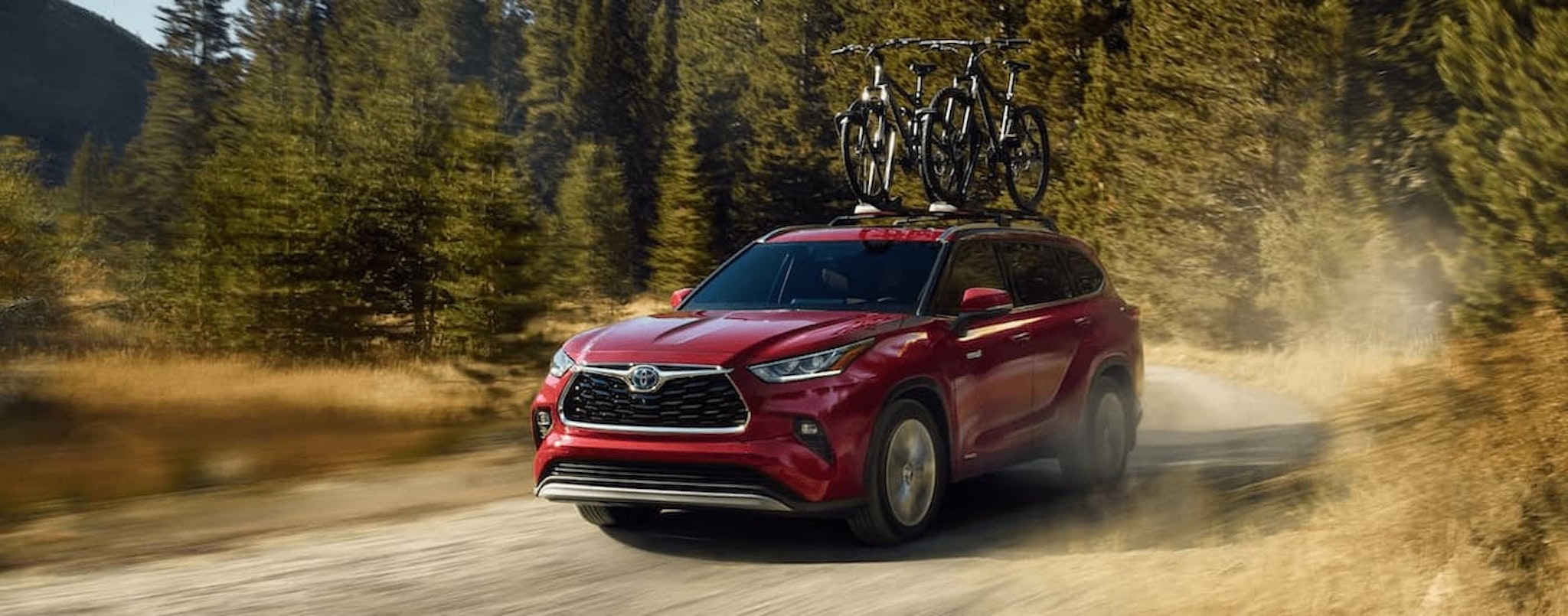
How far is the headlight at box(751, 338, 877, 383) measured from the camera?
25.3ft

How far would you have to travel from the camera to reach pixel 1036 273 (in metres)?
10.3

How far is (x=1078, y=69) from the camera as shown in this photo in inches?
1654

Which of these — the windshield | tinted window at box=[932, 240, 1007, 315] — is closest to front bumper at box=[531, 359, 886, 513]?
the windshield

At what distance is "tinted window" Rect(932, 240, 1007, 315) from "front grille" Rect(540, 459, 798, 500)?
1771 mm

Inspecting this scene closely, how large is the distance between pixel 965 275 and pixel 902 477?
66.2 inches

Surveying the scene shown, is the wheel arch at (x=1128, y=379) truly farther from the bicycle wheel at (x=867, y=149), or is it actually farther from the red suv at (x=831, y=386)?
the bicycle wheel at (x=867, y=149)

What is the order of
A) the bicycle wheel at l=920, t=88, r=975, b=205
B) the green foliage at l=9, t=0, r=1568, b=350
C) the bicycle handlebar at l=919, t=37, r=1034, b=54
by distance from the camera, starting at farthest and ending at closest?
the bicycle handlebar at l=919, t=37, r=1034, b=54, the bicycle wheel at l=920, t=88, r=975, b=205, the green foliage at l=9, t=0, r=1568, b=350

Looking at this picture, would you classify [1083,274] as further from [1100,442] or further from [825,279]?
[825,279]

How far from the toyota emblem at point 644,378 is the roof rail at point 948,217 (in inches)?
110

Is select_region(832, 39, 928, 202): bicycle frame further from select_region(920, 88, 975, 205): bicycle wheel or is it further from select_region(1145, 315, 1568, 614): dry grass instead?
select_region(1145, 315, 1568, 614): dry grass

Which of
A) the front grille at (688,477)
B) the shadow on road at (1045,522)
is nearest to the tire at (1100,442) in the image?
the shadow on road at (1045,522)

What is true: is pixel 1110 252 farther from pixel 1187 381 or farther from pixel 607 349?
pixel 607 349

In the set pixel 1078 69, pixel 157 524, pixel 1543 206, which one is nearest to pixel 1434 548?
pixel 1543 206

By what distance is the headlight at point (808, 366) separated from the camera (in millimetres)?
7699
